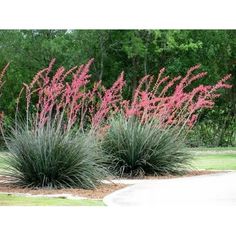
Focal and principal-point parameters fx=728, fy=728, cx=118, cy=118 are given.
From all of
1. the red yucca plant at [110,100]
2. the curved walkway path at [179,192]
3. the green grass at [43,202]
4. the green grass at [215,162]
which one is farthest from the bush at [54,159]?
the green grass at [215,162]

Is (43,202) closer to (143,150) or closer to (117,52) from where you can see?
(143,150)

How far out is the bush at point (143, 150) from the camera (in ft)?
41.2

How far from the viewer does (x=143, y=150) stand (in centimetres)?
1256

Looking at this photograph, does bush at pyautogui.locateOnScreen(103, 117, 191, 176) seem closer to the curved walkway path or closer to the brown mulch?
the curved walkway path

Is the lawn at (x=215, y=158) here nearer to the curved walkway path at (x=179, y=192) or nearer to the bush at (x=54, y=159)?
the curved walkway path at (x=179, y=192)

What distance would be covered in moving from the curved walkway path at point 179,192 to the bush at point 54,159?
0.72 meters

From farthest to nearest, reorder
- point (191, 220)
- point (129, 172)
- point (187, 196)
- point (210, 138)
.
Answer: point (210, 138)
point (129, 172)
point (187, 196)
point (191, 220)

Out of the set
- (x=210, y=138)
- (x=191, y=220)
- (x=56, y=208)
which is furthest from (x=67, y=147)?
(x=210, y=138)

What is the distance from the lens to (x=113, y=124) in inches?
→ 506

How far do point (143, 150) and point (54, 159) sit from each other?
2265 millimetres

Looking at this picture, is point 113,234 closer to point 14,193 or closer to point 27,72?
point 14,193

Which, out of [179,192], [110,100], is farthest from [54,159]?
[110,100]

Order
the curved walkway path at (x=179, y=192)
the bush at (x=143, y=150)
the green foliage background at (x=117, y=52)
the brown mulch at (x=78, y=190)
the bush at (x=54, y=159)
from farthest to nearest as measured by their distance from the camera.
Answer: the green foliage background at (x=117, y=52), the bush at (x=143, y=150), the bush at (x=54, y=159), the brown mulch at (x=78, y=190), the curved walkway path at (x=179, y=192)

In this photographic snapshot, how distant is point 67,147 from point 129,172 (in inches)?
85.1
